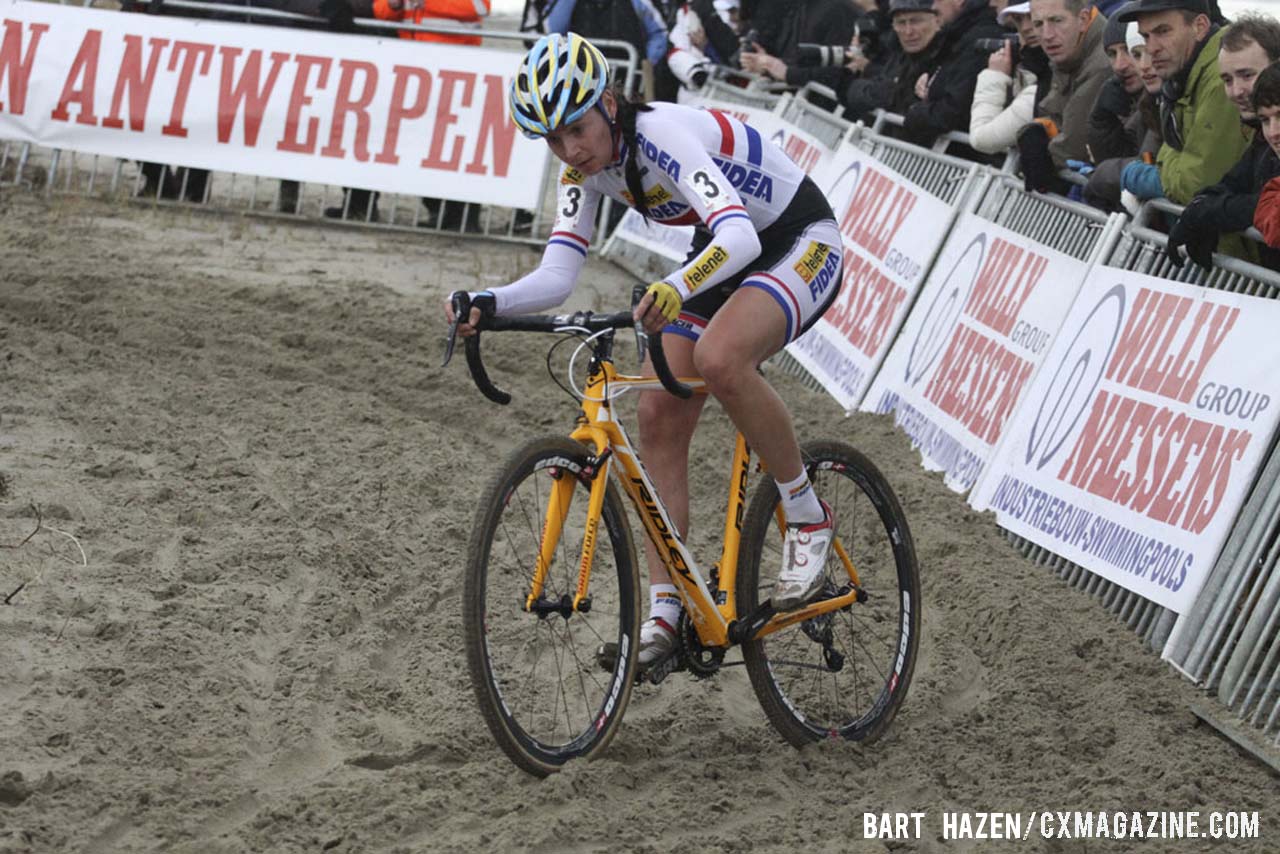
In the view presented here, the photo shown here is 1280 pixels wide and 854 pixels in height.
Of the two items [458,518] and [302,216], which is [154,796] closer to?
[458,518]

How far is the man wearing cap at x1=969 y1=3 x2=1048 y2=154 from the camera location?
9.79m

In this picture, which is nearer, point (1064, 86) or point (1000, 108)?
point (1064, 86)

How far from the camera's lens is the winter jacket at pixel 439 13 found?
1566 cm

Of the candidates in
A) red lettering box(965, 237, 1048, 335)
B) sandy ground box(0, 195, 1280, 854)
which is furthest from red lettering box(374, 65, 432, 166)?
red lettering box(965, 237, 1048, 335)

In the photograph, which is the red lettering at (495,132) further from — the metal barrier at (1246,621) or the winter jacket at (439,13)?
the metal barrier at (1246,621)

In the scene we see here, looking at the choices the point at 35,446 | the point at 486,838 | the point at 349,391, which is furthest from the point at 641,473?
the point at 349,391

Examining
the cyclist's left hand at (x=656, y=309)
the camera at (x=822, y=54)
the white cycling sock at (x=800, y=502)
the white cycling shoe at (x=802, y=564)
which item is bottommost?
the white cycling shoe at (x=802, y=564)

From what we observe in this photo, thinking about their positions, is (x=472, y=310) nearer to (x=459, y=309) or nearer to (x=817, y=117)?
(x=459, y=309)

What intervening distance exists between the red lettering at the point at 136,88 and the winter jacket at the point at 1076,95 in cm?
892

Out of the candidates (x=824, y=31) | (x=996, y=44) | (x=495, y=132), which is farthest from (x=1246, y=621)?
(x=495, y=132)

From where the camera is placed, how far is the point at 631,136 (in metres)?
5.40

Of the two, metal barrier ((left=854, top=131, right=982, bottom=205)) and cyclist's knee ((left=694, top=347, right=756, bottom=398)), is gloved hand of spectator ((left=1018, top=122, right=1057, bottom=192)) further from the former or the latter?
cyclist's knee ((left=694, top=347, right=756, bottom=398))

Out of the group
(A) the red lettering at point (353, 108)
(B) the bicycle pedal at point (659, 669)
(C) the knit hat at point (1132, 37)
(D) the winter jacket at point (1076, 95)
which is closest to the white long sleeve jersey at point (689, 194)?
(B) the bicycle pedal at point (659, 669)

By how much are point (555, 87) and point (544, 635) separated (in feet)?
7.57
